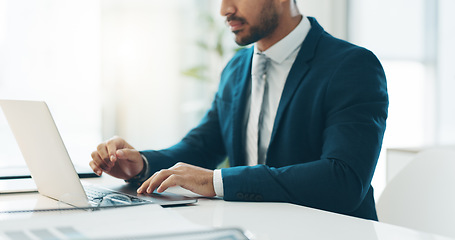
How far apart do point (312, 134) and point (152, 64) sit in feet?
8.28

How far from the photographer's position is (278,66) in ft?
5.12

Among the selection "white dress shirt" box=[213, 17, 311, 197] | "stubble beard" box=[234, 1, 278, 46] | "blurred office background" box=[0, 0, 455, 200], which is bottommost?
"blurred office background" box=[0, 0, 455, 200]

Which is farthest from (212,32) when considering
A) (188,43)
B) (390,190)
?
(390,190)

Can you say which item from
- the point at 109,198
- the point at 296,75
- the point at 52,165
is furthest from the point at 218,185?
the point at 296,75

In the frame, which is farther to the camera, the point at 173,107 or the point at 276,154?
the point at 173,107

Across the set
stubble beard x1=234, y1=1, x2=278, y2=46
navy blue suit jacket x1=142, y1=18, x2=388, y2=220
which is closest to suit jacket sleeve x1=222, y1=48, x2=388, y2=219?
navy blue suit jacket x1=142, y1=18, x2=388, y2=220

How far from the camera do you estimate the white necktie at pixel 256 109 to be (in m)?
1.55

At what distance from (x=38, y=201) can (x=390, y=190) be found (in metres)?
0.80

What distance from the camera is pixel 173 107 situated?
151 inches

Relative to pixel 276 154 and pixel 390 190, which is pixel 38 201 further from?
pixel 390 190

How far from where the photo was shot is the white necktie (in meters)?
1.55

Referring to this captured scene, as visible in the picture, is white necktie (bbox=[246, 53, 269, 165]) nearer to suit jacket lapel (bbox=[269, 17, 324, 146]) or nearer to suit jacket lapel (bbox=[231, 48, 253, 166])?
suit jacket lapel (bbox=[231, 48, 253, 166])

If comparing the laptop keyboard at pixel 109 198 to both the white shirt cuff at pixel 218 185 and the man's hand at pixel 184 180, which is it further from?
the white shirt cuff at pixel 218 185

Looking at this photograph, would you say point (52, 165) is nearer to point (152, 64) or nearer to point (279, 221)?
point (279, 221)
